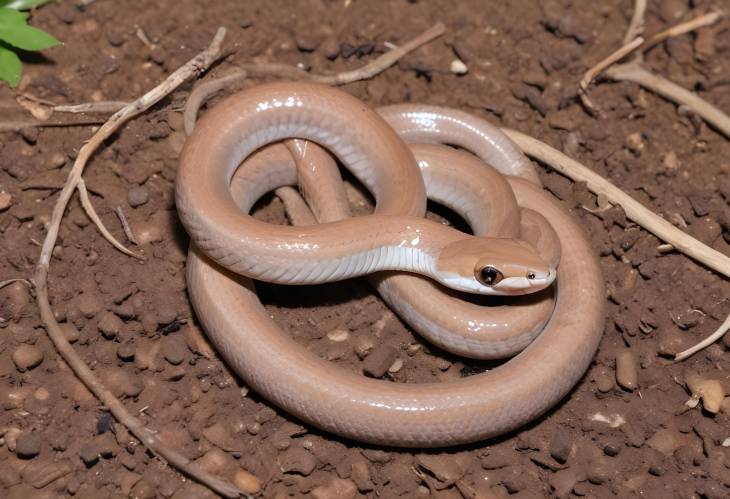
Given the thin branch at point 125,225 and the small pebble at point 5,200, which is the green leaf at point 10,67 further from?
the thin branch at point 125,225

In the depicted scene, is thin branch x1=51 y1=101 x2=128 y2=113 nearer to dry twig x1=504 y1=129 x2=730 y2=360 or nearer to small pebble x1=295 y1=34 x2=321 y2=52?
small pebble x1=295 y1=34 x2=321 y2=52

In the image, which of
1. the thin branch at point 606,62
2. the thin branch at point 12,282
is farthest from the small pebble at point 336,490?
the thin branch at point 606,62

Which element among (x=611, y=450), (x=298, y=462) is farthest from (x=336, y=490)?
(x=611, y=450)

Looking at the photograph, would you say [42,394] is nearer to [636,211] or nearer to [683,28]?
[636,211]

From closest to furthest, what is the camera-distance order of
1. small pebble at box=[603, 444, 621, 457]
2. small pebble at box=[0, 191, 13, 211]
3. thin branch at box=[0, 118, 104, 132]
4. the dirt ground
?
Answer: the dirt ground, small pebble at box=[603, 444, 621, 457], small pebble at box=[0, 191, 13, 211], thin branch at box=[0, 118, 104, 132]

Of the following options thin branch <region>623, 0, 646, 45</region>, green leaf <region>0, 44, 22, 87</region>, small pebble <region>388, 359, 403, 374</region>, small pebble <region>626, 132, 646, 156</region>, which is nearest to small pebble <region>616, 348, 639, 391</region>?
small pebble <region>388, 359, 403, 374</region>
